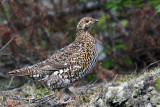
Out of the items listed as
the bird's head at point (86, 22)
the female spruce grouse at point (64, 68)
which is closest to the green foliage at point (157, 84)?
the female spruce grouse at point (64, 68)

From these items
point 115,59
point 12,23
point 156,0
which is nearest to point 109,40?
point 115,59

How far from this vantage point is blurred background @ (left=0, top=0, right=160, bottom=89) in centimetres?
713

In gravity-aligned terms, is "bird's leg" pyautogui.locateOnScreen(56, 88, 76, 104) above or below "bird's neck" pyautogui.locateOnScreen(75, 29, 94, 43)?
below

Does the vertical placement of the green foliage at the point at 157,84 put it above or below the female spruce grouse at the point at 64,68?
below

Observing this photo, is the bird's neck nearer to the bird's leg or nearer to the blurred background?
the bird's leg

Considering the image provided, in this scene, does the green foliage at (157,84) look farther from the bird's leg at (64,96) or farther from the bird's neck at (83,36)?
the bird's neck at (83,36)

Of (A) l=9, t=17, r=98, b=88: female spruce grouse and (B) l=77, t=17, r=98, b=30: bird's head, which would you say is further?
(B) l=77, t=17, r=98, b=30: bird's head

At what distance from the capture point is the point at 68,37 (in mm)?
7977

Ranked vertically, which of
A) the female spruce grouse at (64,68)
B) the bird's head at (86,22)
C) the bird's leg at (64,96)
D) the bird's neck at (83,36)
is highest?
the bird's head at (86,22)

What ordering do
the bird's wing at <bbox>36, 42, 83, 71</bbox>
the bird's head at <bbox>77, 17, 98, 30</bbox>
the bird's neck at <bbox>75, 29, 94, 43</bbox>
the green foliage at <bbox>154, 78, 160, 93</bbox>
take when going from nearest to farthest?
the green foliage at <bbox>154, 78, 160, 93</bbox> → the bird's wing at <bbox>36, 42, 83, 71</bbox> → the bird's neck at <bbox>75, 29, 94, 43</bbox> → the bird's head at <bbox>77, 17, 98, 30</bbox>

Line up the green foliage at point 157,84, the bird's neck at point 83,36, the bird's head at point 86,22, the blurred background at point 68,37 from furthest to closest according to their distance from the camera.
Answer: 1. the blurred background at point 68,37
2. the bird's head at point 86,22
3. the bird's neck at point 83,36
4. the green foliage at point 157,84

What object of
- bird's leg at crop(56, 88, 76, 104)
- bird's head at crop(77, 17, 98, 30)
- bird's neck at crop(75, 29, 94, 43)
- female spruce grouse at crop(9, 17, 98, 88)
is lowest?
bird's leg at crop(56, 88, 76, 104)

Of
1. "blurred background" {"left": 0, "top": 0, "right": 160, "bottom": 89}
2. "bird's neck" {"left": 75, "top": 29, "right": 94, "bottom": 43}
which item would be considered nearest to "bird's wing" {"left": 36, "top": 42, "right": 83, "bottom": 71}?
"bird's neck" {"left": 75, "top": 29, "right": 94, "bottom": 43}

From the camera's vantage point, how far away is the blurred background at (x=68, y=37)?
7.13m
